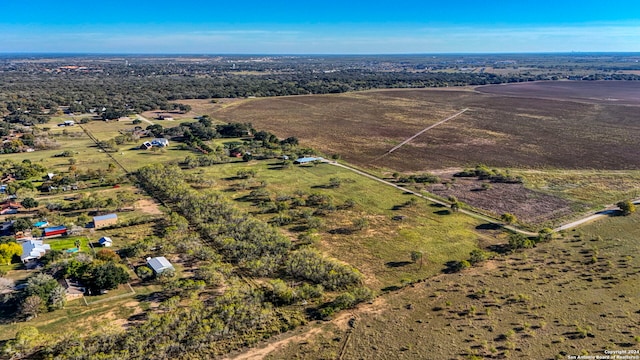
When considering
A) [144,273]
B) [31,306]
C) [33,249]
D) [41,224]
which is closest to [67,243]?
[33,249]

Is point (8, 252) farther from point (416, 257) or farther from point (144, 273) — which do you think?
point (416, 257)

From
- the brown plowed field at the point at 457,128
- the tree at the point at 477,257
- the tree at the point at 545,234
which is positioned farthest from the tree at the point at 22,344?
the brown plowed field at the point at 457,128

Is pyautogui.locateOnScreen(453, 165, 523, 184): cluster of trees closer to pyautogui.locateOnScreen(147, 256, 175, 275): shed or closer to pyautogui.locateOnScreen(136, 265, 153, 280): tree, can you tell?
pyautogui.locateOnScreen(147, 256, 175, 275): shed

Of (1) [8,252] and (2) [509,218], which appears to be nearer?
(1) [8,252]

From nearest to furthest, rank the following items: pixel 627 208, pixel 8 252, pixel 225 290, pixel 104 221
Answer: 1. pixel 225 290
2. pixel 8 252
3. pixel 104 221
4. pixel 627 208

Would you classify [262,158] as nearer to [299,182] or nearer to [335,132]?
[299,182]
